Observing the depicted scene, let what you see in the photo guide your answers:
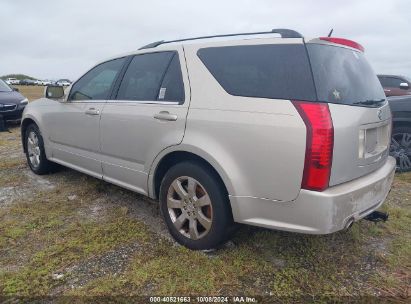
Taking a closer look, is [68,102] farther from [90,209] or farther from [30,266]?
[30,266]

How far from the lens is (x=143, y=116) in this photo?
3.31m

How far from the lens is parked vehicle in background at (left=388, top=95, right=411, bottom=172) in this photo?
543 cm

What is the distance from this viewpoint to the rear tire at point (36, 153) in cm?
509

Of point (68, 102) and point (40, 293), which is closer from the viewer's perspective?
point (40, 293)

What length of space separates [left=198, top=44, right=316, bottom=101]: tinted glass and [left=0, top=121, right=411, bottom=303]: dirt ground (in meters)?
1.37

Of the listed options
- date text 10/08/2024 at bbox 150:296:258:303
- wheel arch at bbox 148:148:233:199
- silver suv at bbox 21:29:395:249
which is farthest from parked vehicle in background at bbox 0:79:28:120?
date text 10/08/2024 at bbox 150:296:258:303

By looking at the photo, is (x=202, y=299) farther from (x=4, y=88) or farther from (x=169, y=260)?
(x=4, y=88)

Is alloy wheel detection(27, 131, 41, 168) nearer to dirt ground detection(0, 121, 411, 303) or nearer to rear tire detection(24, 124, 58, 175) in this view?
rear tire detection(24, 124, 58, 175)

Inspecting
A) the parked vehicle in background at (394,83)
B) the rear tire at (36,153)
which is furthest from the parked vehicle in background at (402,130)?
the parked vehicle in background at (394,83)

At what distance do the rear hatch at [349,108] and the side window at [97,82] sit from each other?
7.38 feet

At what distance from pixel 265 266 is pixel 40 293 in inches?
66.7

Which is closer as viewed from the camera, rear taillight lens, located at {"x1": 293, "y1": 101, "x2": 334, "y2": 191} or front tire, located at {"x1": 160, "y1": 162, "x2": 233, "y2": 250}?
rear taillight lens, located at {"x1": 293, "y1": 101, "x2": 334, "y2": 191}

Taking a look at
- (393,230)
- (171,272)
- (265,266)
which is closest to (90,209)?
(171,272)

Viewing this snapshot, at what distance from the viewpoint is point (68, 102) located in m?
4.44
